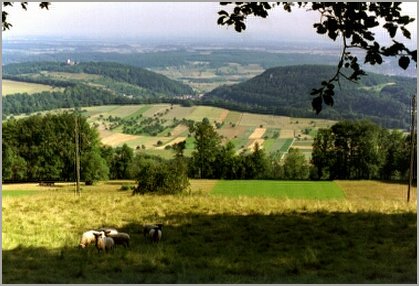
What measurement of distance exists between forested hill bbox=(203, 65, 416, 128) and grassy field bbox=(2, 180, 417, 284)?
2362 cm

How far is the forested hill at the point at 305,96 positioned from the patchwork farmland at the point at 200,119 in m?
2.29

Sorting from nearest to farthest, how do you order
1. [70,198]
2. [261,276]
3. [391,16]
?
1. [391,16]
2. [261,276]
3. [70,198]

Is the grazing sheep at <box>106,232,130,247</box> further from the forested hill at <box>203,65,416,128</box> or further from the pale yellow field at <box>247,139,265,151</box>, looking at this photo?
the pale yellow field at <box>247,139,265,151</box>

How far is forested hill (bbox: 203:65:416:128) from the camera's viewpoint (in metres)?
43.2

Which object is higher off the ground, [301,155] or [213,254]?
[213,254]

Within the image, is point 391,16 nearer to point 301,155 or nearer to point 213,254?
point 213,254

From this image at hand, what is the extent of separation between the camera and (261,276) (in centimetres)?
525

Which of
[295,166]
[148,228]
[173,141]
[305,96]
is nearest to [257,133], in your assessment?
[173,141]

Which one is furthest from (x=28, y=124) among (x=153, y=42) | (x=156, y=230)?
(x=156, y=230)

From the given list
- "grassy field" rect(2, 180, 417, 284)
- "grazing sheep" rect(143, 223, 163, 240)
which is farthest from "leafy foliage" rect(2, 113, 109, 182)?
"grazing sheep" rect(143, 223, 163, 240)

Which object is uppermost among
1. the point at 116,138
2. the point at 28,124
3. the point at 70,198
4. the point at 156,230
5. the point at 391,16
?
Answer: the point at 391,16

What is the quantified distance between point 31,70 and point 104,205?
80.3m

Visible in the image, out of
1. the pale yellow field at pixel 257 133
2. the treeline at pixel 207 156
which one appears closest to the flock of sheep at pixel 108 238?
the treeline at pixel 207 156

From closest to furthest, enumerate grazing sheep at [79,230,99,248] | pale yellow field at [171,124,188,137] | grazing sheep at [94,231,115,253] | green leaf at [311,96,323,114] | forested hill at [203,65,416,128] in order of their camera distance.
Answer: green leaf at [311,96,323,114] < grazing sheep at [94,231,115,253] < grazing sheep at [79,230,99,248] < forested hill at [203,65,416,128] < pale yellow field at [171,124,188,137]
